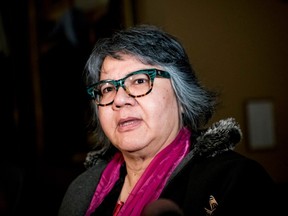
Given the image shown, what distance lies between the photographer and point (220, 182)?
1069 millimetres

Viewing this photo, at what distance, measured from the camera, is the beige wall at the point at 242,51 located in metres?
2.06

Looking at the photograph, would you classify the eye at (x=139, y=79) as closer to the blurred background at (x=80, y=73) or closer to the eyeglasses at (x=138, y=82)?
the eyeglasses at (x=138, y=82)

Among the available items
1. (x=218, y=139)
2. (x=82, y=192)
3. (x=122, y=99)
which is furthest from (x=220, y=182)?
(x=82, y=192)

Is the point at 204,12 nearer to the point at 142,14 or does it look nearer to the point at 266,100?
the point at 142,14

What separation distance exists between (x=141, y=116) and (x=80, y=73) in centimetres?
170

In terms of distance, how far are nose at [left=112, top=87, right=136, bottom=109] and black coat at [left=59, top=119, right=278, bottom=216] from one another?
29 centimetres

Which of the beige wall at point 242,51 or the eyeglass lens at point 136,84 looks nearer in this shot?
the eyeglass lens at point 136,84

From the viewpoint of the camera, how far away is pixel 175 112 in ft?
4.44

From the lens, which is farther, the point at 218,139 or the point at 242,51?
the point at 242,51

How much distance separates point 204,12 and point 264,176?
1.27 m

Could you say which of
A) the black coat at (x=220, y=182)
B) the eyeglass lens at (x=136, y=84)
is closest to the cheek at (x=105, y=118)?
the eyeglass lens at (x=136, y=84)

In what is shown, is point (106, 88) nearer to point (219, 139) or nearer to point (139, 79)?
point (139, 79)

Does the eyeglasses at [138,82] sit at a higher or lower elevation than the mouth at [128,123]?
higher

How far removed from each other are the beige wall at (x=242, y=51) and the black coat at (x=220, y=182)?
3.00ft
